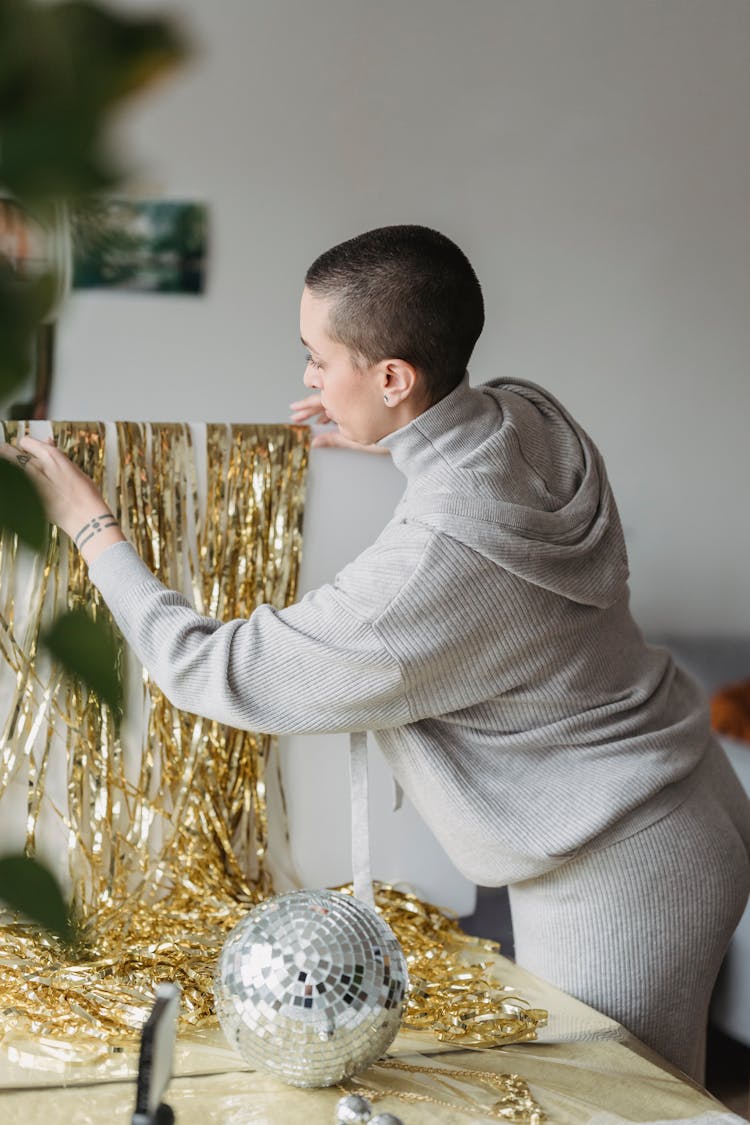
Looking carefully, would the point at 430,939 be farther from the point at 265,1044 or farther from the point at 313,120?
the point at 313,120

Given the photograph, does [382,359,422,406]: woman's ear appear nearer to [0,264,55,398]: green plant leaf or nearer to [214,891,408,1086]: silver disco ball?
[214,891,408,1086]: silver disco ball

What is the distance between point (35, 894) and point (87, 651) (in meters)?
0.08

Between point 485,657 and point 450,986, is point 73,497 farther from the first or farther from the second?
point 450,986

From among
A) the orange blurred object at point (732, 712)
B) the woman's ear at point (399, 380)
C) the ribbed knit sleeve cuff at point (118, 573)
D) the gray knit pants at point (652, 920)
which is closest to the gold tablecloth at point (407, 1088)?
the gray knit pants at point (652, 920)

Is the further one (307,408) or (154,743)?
(307,408)

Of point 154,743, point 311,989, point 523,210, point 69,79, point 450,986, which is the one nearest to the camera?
point 69,79

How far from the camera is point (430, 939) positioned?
1.57 m

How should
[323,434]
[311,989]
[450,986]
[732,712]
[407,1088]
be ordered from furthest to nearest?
[732,712]
[323,434]
[450,986]
[407,1088]
[311,989]

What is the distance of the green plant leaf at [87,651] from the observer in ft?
1.10

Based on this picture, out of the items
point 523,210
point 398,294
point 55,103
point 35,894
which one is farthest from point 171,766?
point 523,210

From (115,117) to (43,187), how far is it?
0.09 feet

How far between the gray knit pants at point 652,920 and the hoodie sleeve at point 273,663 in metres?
0.32

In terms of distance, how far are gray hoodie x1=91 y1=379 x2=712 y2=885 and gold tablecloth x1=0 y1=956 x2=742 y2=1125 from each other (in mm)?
225

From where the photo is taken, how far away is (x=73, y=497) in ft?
4.57
